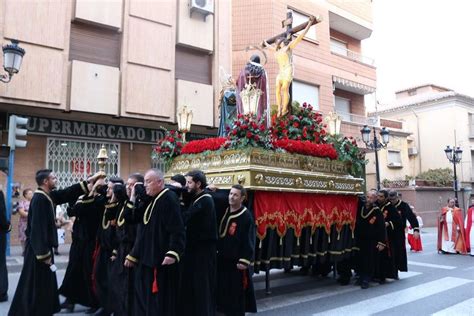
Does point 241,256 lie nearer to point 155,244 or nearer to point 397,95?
point 155,244

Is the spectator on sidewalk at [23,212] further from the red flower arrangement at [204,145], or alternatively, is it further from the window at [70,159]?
the red flower arrangement at [204,145]

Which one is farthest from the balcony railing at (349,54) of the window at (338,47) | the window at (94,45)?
the window at (94,45)

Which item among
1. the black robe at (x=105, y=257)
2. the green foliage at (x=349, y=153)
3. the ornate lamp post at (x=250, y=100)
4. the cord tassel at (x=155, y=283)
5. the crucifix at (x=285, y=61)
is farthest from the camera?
the green foliage at (x=349, y=153)

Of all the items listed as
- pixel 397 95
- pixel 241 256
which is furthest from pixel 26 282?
pixel 397 95

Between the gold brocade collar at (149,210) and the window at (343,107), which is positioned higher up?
the window at (343,107)

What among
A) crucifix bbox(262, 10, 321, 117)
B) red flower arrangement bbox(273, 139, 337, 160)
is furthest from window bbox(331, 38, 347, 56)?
red flower arrangement bbox(273, 139, 337, 160)

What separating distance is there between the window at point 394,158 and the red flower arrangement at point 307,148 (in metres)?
22.2

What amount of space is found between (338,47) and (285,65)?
15.8 meters

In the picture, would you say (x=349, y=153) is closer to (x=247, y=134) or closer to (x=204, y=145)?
(x=247, y=134)

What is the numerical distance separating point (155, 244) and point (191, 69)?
12755mm

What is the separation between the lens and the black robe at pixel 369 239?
317 inches

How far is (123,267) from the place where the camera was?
517 centimetres

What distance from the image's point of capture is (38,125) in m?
13.6

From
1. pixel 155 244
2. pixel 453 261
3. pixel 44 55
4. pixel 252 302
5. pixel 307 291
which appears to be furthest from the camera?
pixel 44 55
